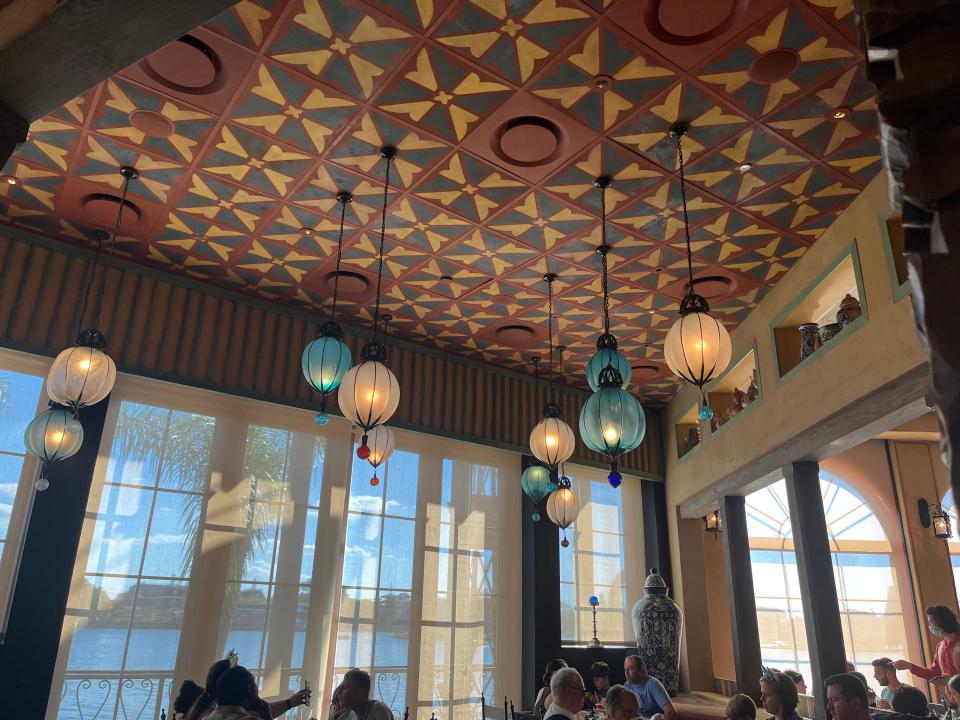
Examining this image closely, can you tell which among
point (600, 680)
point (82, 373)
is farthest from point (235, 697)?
point (600, 680)

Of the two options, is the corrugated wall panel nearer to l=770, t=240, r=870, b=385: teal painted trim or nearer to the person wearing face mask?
l=770, t=240, r=870, b=385: teal painted trim

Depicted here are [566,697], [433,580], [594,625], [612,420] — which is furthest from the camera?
[594,625]

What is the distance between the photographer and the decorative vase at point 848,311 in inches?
218

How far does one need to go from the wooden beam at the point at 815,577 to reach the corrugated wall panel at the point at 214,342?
3.47m

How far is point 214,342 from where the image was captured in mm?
6801

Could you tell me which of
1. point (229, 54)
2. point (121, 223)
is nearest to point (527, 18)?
point (229, 54)

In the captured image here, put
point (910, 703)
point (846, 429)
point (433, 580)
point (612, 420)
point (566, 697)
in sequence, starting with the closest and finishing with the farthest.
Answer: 1. point (566, 697)
2. point (612, 420)
3. point (910, 703)
4. point (846, 429)
5. point (433, 580)

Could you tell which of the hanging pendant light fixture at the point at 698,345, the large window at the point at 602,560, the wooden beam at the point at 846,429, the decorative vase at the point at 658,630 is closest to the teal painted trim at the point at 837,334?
the wooden beam at the point at 846,429

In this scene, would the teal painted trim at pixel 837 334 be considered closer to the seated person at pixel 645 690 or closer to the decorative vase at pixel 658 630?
the decorative vase at pixel 658 630

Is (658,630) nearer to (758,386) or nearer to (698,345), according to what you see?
(758,386)

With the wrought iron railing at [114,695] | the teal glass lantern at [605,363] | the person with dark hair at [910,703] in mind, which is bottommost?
the wrought iron railing at [114,695]

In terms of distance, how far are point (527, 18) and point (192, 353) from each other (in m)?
4.61

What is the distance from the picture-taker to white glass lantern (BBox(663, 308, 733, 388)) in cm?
391

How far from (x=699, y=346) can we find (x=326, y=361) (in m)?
2.40
